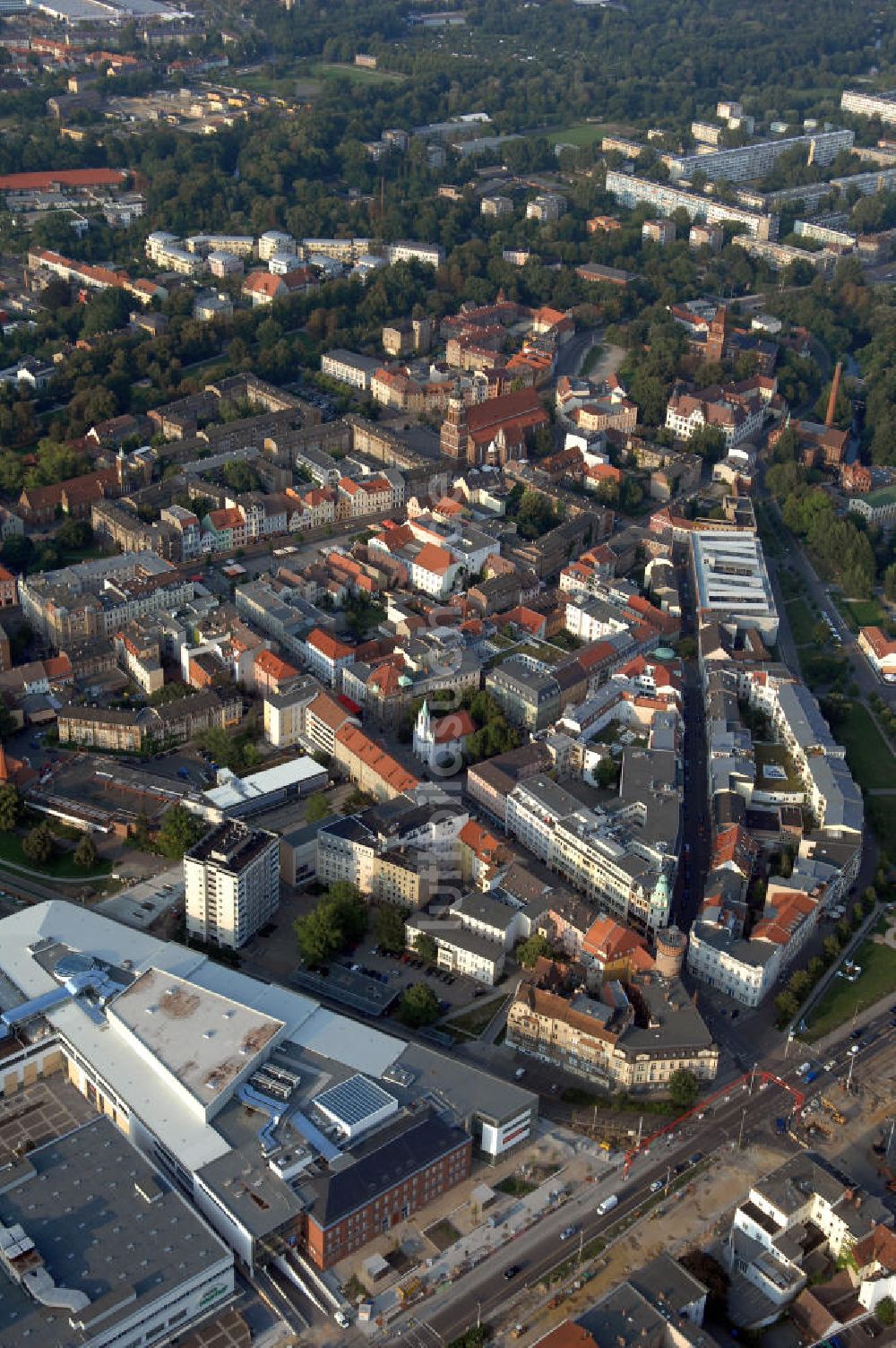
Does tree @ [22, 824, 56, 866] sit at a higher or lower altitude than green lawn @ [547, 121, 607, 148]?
lower

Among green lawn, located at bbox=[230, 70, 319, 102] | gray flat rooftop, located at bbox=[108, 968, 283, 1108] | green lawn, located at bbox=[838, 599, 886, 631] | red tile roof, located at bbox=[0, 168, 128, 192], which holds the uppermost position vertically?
green lawn, located at bbox=[230, 70, 319, 102]

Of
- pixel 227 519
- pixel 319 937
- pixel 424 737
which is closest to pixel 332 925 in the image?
pixel 319 937

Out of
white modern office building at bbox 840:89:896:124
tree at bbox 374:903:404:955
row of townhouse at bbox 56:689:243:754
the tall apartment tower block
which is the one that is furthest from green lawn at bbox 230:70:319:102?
tree at bbox 374:903:404:955

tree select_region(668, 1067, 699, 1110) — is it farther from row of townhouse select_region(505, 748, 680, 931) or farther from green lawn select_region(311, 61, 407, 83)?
green lawn select_region(311, 61, 407, 83)

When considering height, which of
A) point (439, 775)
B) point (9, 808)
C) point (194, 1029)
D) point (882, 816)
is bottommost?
point (882, 816)

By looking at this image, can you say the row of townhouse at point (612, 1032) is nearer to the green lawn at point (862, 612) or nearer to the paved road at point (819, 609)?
the paved road at point (819, 609)

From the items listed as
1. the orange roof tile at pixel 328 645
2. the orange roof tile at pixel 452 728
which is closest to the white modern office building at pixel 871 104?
the orange roof tile at pixel 328 645

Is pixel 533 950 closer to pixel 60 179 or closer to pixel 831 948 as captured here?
pixel 831 948
